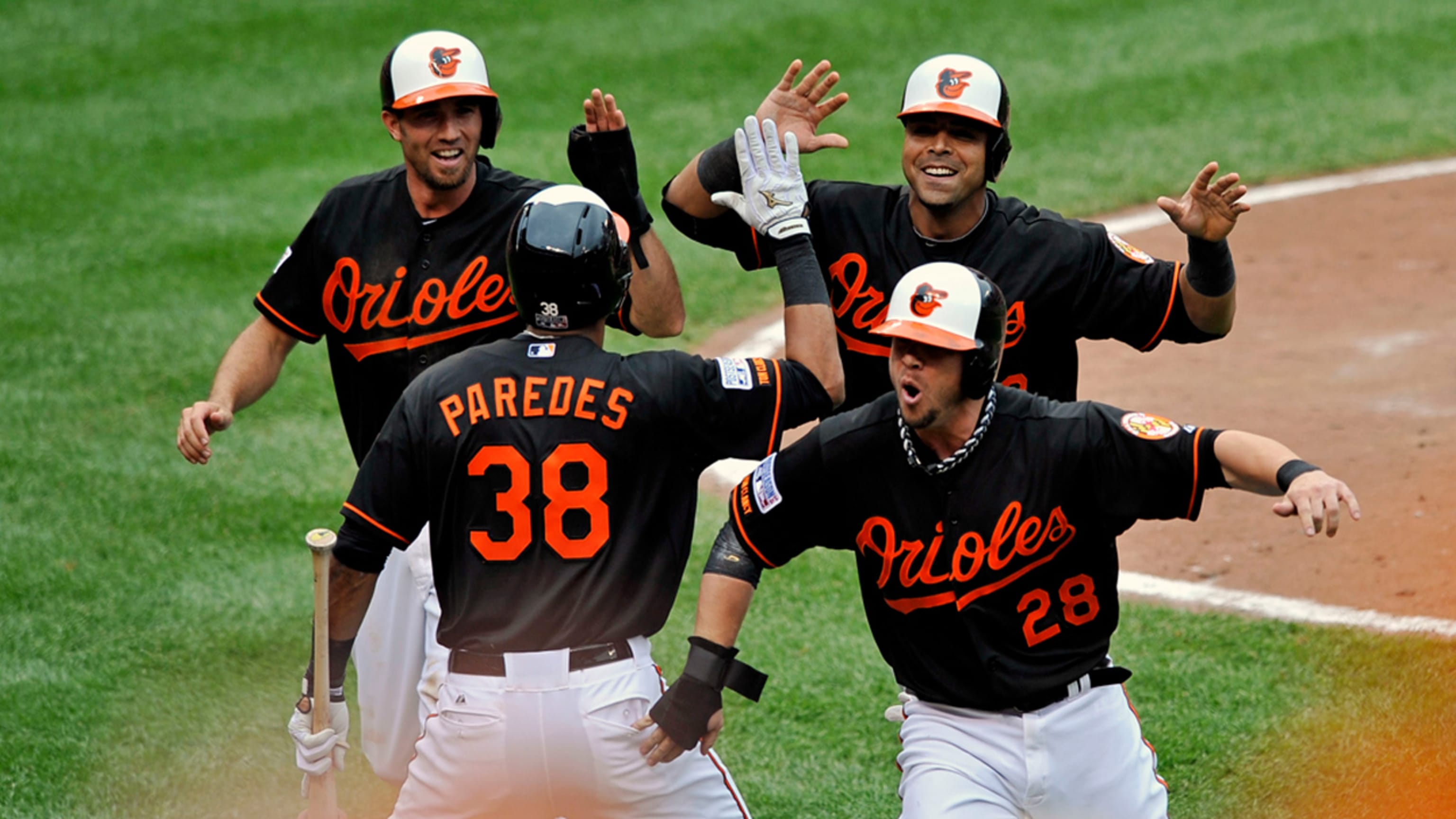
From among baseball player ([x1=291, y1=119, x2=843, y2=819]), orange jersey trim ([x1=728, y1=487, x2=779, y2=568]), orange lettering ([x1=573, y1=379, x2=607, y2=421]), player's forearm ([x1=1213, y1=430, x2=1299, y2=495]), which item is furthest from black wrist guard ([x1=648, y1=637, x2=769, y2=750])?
player's forearm ([x1=1213, y1=430, x2=1299, y2=495])

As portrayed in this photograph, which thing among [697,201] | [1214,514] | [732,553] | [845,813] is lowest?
[845,813]

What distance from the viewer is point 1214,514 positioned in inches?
303

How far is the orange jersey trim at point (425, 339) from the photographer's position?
504 centimetres

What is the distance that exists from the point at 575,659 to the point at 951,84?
196 cm

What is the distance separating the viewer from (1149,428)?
409cm

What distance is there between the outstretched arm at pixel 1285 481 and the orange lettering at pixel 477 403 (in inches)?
66.4

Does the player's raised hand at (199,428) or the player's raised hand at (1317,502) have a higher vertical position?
the player's raised hand at (1317,502)

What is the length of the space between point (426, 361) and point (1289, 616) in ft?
11.7

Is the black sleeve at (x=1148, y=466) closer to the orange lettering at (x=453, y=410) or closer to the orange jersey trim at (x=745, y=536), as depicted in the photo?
the orange jersey trim at (x=745, y=536)

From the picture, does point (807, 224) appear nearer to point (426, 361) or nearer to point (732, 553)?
point (732, 553)

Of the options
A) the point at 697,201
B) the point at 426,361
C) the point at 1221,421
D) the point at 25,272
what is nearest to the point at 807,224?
the point at 697,201

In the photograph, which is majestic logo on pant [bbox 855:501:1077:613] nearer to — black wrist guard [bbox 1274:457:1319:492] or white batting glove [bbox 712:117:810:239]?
black wrist guard [bbox 1274:457:1319:492]

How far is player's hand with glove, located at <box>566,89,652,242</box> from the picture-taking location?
4.92 metres

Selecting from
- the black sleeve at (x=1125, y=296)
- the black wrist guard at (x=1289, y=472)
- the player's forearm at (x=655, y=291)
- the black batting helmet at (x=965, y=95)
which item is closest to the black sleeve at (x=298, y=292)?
the player's forearm at (x=655, y=291)
